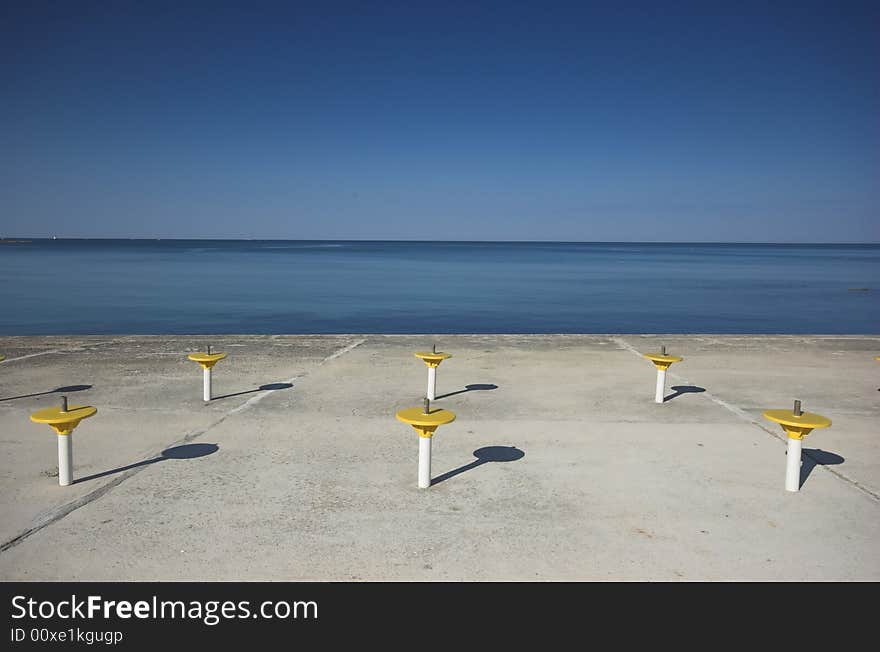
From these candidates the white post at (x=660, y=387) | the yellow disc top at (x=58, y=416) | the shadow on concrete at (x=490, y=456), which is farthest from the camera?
the white post at (x=660, y=387)

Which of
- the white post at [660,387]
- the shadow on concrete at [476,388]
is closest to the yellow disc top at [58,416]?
the shadow on concrete at [476,388]

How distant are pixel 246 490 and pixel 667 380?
24.5 ft

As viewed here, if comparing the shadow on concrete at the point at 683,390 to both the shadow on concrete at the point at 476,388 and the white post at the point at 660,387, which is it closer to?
the white post at the point at 660,387

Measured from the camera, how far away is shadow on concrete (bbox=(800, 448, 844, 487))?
21.3 ft

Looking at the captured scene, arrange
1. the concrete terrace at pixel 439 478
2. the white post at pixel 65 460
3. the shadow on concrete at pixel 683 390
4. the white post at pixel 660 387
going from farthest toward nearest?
the shadow on concrete at pixel 683 390
the white post at pixel 660 387
the white post at pixel 65 460
the concrete terrace at pixel 439 478

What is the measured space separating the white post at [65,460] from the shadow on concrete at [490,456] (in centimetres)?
339

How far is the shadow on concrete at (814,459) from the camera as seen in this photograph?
650 cm

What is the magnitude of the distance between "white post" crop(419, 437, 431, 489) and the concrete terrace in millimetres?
131

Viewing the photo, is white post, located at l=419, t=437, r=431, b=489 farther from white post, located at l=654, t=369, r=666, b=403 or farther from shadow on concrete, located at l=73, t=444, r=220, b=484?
white post, located at l=654, t=369, r=666, b=403

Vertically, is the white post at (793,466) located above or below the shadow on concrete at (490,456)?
above

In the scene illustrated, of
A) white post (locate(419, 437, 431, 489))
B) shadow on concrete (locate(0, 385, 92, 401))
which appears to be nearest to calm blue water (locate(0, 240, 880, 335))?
shadow on concrete (locate(0, 385, 92, 401))
